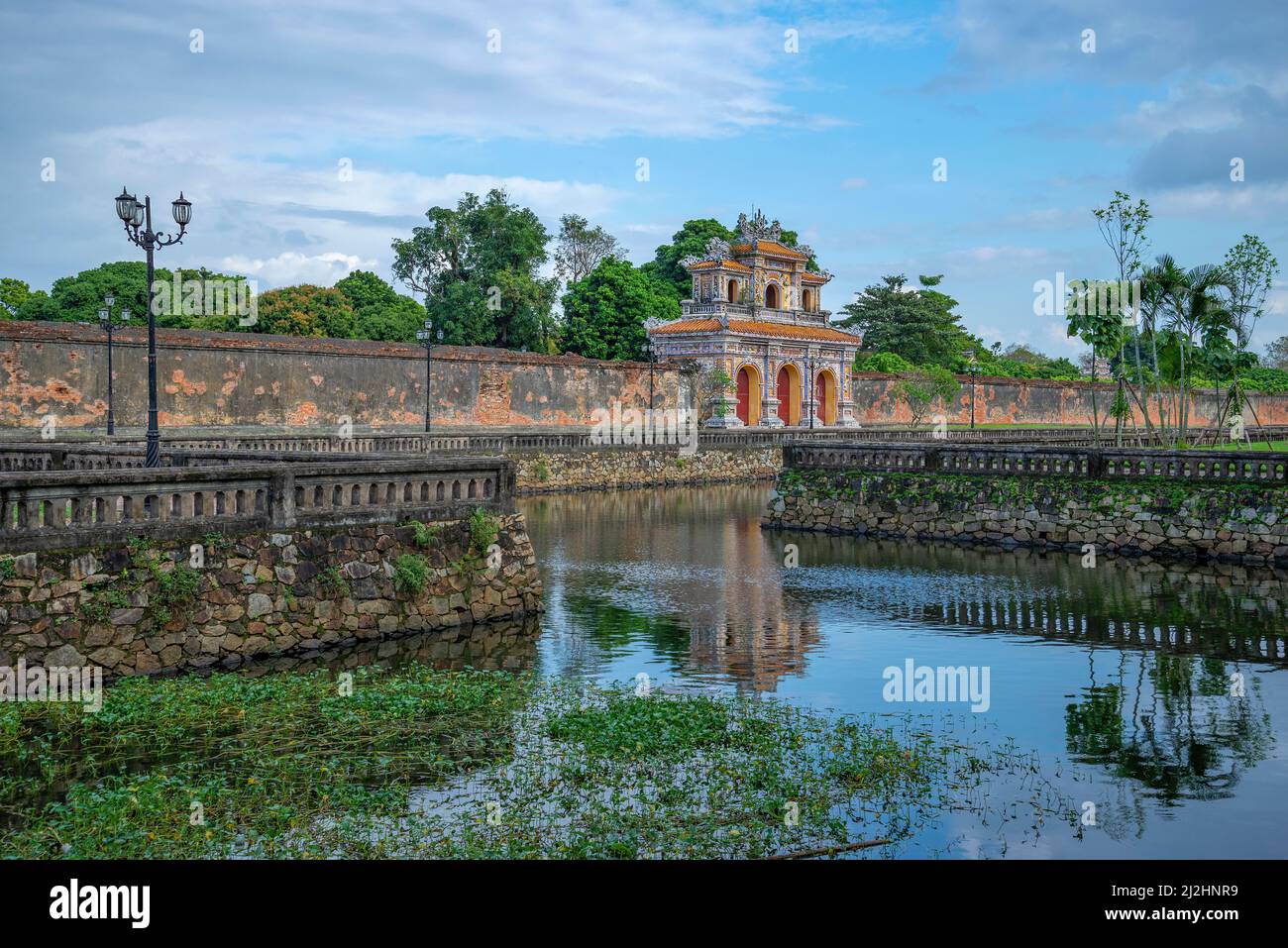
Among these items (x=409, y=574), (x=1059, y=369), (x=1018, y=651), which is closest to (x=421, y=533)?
(x=409, y=574)

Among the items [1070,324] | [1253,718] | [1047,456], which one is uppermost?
[1070,324]

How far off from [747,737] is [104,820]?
202 inches

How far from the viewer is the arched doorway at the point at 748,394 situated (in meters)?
63.9

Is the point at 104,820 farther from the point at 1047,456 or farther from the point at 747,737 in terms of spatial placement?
the point at 1047,456

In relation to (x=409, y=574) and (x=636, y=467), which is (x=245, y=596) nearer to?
(x=409, y=574)

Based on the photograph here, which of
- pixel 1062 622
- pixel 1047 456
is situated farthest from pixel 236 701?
pixel 1047 456

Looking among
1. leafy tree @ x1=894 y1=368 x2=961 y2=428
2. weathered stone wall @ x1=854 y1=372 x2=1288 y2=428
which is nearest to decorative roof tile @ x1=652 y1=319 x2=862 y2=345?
weathered stone wall @ x1=854 y1=372 x2=1288 y2=428

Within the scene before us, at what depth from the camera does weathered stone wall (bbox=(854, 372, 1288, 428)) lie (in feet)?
235

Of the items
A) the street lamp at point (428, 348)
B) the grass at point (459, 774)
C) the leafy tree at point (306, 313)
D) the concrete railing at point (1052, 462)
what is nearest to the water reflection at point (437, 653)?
the grass at point (459, 774)

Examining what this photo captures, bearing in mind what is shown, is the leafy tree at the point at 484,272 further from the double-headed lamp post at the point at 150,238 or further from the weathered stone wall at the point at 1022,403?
the double-headed lamp post at the point at 150,238

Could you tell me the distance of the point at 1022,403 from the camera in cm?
7881

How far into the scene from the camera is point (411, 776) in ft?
31.5

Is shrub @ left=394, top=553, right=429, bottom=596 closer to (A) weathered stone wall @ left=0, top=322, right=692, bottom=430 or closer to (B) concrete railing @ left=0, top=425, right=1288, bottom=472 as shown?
(B) concrete railing @ left=0, top=425, right=1288, bottom=472

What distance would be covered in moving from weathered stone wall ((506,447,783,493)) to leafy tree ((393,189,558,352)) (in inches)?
841
